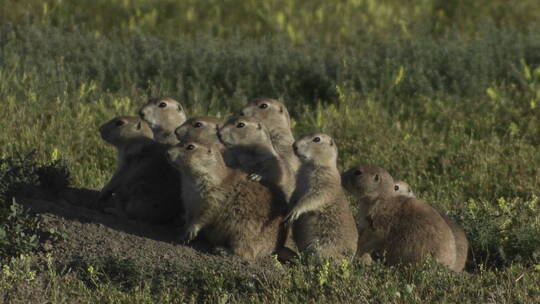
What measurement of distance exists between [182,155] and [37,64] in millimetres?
6541

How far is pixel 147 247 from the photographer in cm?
677

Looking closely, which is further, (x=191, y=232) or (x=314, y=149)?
(x=314, y=149)

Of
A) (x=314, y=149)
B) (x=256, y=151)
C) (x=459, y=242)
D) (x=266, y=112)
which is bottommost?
(x=459, y=242)

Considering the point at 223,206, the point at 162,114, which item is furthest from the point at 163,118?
the point at 223,206

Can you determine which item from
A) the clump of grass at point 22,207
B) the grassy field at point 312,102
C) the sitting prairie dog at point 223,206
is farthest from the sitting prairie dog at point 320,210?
the clump of grass at point 22,207

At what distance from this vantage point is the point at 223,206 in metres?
6.83

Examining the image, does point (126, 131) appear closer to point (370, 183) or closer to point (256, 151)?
point (256, 151)

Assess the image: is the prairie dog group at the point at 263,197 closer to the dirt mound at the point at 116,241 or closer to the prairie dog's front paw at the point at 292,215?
the prairie dog's front paw at the point at 292,215

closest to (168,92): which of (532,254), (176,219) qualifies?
(176,219)

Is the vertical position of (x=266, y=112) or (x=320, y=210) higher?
(x=320, y=210)

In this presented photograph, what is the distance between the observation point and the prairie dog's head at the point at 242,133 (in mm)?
7671

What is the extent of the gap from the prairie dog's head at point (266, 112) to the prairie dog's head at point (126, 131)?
1.09 m

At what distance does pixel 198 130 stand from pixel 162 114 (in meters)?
0.72

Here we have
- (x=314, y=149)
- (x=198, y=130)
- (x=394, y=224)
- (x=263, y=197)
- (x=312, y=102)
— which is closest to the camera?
(x=263, y=197)
